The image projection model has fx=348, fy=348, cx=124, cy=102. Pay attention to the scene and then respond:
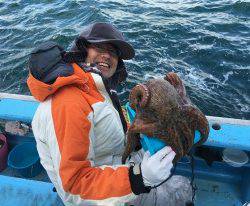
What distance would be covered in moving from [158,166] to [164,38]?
7.32m

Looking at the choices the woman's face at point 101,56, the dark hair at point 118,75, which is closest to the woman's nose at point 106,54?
the woman's face at point 101,56

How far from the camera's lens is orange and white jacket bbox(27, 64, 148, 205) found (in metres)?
2.70

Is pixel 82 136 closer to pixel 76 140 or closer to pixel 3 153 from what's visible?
pixel 76 140

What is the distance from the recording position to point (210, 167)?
4684mm

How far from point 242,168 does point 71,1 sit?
9634mm

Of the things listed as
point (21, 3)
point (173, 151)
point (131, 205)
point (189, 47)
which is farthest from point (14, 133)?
point (21, 3)

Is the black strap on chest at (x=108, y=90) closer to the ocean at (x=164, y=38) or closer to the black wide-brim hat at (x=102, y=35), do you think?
the black wide-brim hat at (x=102, y=35)

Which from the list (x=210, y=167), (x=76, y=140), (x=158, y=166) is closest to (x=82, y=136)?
(x=76, y=140)

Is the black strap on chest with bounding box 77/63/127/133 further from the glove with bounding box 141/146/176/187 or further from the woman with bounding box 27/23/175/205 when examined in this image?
the glove with bounding box 141/146/176/187

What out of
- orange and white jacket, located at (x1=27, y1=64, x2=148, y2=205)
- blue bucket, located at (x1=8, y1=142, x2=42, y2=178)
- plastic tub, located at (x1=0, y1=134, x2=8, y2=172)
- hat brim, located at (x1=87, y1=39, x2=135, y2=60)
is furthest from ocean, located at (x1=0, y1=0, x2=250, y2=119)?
orange and white jacket, located at (x1=27, y1=64, x2=148, y2=205)

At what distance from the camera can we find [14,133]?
505 cm

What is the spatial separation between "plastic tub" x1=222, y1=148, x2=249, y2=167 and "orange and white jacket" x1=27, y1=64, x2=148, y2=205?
6.12ft

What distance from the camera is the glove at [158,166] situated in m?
2.68

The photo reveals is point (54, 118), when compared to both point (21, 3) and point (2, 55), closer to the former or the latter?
point (2, 55)
